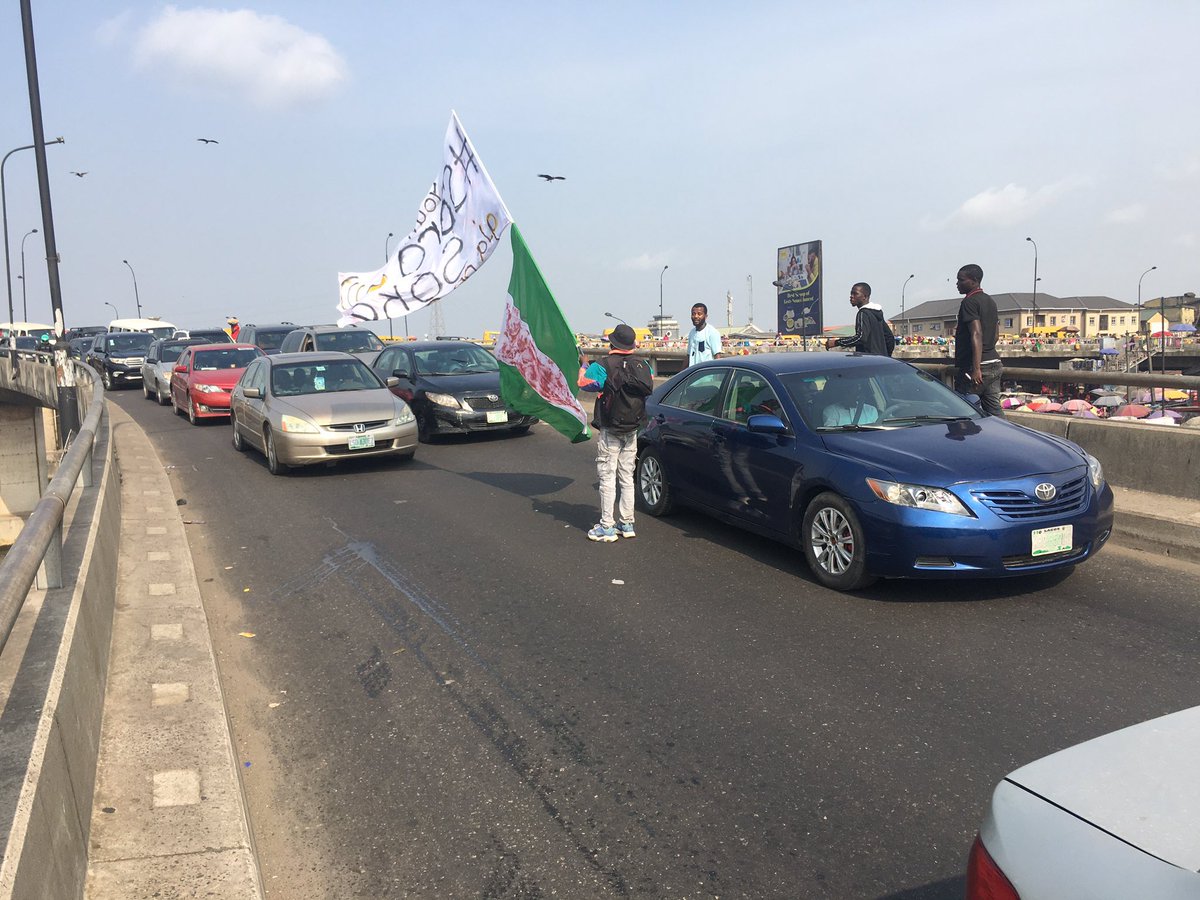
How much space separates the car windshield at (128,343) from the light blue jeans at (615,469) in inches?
1078

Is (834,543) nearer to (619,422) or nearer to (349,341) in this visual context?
(619,422)

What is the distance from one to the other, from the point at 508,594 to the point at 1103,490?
13.2 feet

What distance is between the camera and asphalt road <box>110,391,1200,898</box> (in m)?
3.44

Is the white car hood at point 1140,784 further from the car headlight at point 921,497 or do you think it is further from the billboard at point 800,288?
the billboard at point 800,288

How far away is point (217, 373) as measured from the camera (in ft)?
61.4

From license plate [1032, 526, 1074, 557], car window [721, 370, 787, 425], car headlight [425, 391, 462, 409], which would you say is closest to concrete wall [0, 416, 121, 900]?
car window [721, 370, 787, 425]

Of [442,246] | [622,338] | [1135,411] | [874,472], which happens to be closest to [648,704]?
[874,472]

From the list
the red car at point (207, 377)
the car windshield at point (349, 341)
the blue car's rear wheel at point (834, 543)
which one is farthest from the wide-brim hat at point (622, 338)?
the car windshield at point (349, 341)

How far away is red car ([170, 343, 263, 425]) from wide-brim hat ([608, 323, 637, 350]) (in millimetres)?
12058

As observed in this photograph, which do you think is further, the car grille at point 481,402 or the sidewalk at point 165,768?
the car grille at point 481,402

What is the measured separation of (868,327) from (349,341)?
40.5 ft

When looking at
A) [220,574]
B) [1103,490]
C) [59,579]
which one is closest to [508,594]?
[220,574]

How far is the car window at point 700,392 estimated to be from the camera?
26.8 ft

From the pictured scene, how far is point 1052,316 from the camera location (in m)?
136
